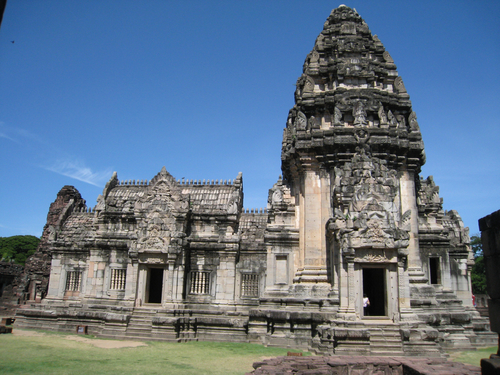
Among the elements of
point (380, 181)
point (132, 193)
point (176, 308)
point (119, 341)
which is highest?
point (132, 193)

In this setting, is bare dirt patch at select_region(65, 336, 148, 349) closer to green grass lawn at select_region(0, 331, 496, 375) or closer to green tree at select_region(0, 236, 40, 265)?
green grass lawn at select_region(0, 331, 496, 375)

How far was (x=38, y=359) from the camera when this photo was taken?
1220 centimetres

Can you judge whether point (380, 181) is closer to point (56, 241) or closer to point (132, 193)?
point (132, 193)

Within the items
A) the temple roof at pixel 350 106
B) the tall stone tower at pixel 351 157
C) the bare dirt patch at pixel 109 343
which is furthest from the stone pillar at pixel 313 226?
the bare dirt patch at pixel 109 343

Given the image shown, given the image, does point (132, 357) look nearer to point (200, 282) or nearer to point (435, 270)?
point (200, 282)

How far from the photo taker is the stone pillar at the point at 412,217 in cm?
1573

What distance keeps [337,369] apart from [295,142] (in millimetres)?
9802

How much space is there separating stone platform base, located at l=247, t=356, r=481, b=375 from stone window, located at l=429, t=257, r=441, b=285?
1020 cm

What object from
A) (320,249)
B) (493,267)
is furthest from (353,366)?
(320,249)

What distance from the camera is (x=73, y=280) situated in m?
24.7

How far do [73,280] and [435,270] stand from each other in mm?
20839

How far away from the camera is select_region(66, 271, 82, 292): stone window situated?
2459 centimetres

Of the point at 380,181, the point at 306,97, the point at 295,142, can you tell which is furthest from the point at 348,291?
the point at 306,97

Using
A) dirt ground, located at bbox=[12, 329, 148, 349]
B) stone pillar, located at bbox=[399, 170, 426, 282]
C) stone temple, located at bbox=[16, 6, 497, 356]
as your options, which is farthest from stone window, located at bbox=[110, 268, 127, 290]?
stone pillar, located at bbox=[399, 170, 426, 282]
